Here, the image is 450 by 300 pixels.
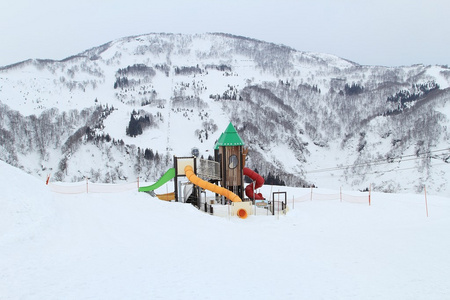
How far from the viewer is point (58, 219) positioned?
536 inches

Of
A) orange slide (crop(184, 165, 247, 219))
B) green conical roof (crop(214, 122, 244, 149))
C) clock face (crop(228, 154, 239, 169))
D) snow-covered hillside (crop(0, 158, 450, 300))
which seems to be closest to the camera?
snow-covered hillside (crop(0, 158, 450, 300))

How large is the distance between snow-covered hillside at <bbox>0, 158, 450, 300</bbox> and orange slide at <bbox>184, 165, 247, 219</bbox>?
7.75 feet

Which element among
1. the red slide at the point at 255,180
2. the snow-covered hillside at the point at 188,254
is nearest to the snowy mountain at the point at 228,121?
the red slide at the point at 255,180

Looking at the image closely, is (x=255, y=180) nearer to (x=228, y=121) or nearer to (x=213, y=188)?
(x=213, y=188)

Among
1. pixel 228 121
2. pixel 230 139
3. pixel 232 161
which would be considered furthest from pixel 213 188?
pixel 228 121

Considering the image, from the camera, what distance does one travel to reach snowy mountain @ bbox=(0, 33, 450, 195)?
8181 centimetres

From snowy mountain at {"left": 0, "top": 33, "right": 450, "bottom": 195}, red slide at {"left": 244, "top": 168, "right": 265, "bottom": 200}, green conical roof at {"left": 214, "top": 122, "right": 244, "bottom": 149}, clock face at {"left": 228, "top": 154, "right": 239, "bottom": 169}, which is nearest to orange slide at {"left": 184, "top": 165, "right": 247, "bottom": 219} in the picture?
clock face at {"left": 228, "top": 154, "right": 239, "bottom": 169}

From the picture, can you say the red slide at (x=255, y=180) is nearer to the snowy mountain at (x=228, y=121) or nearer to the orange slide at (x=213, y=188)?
the orange slide at (x=213, y=188)

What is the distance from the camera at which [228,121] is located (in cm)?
10519

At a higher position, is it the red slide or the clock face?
the clock face

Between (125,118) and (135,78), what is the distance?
64474 millimetres

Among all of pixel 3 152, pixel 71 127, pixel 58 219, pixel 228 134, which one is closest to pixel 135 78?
pixel 71 127

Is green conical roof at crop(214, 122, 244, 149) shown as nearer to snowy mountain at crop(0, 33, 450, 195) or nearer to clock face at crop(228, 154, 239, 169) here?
clock face at crop(228, 154, 239, 169)

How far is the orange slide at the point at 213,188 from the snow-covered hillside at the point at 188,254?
236 cm
